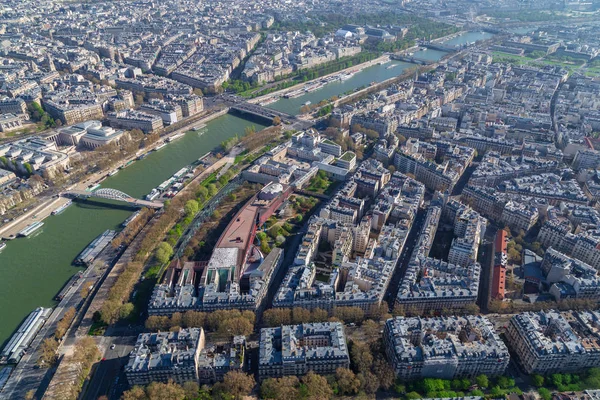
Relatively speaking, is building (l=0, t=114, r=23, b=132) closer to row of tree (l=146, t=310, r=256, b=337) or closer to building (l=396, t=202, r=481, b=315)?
row of tree (l=146, t=310, r=256, b=337)

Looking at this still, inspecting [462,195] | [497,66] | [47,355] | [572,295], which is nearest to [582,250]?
[572,295]

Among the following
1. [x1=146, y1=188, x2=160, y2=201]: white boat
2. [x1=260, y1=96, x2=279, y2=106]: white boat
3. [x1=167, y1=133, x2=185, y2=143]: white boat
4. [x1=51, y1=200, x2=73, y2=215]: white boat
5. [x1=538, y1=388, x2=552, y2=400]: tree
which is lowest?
[x1=538, y1=388, x2=552, y2=400]: tree

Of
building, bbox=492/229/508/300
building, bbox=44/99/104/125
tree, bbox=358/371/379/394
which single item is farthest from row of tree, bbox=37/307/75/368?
building, bbox=44/99/104/125

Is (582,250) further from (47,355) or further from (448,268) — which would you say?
(47,355)

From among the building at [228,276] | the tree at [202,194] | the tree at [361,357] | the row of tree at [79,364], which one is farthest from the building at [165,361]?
the tree at [202,194]

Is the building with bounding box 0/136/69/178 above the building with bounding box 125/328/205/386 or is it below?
above
